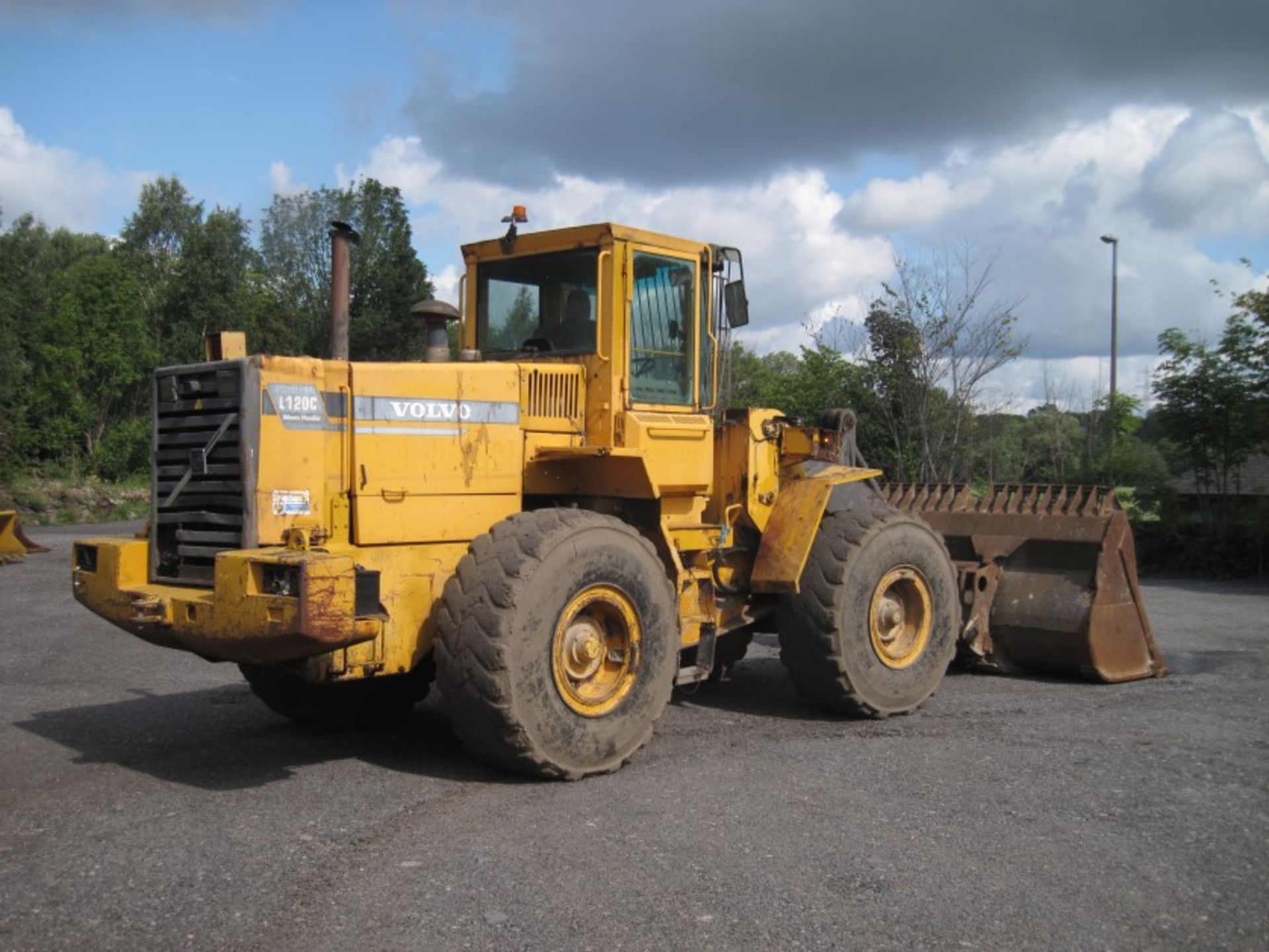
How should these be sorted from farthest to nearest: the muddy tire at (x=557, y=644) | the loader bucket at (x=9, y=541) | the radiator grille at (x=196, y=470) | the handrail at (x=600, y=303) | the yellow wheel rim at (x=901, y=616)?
1. the loader bucket at (x=9, y=541)
2. the yellow wheel rim at (x=901, y=616)
3. the handrail at (x=600, y=303)
4. the radiator grille at (x=196, y=470)
5. the muddy tire at (x=557, y=644)

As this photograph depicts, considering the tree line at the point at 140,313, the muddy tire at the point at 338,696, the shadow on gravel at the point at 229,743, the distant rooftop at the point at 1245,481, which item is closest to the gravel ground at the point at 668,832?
the shadow on gravel at the point at 229,743

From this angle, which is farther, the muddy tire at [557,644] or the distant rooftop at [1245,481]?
the distant rooftop at [1245,481]

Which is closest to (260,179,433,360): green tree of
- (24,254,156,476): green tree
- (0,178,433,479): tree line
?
(0,178,433,479): tree line

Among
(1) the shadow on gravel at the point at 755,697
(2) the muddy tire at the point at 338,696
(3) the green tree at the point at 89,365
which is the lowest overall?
(1) the shadow on gravel at the point at 755,697

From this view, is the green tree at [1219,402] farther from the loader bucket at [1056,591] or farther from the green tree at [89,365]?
the green tree at [89,365]

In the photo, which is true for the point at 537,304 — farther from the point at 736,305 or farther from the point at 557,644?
the point at 557,644

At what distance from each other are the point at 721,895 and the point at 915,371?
52.5ft

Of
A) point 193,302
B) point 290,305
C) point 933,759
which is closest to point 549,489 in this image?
point 933,759

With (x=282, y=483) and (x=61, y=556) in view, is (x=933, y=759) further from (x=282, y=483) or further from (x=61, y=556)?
(x=61, y=556)

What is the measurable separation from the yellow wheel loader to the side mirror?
2 centimetres

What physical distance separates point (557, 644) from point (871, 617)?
9.05ft

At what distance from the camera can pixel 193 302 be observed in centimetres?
4559

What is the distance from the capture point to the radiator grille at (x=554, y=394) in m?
6.81

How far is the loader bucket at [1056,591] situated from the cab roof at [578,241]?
3902 mm
